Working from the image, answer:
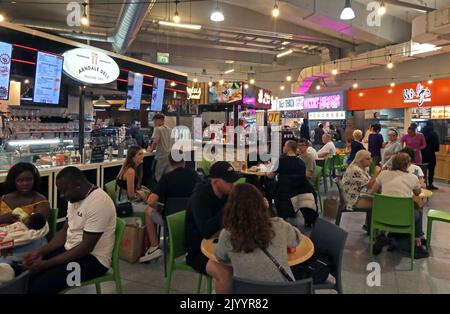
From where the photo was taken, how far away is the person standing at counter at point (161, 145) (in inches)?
252

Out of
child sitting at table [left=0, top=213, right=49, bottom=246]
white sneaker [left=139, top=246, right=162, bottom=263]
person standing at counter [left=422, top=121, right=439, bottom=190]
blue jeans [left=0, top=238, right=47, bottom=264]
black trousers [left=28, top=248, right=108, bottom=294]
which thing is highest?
person standing at counter [left=422, top=121, right=439, bottom=190]

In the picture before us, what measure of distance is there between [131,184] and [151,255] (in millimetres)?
1093

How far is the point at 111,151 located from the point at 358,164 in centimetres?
406

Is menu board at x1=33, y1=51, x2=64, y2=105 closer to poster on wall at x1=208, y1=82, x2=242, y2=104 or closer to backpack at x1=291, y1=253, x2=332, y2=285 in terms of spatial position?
backpack at x1=291, y1=253, x2=332, y2=285

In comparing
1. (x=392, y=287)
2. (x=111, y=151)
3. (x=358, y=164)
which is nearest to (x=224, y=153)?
(x=111, y=151)

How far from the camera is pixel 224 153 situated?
29.5 ft

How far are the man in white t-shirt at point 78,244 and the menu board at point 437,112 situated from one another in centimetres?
1097

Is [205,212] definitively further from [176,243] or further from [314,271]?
[314,271]

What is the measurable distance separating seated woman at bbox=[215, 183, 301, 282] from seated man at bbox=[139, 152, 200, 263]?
165 centimetres

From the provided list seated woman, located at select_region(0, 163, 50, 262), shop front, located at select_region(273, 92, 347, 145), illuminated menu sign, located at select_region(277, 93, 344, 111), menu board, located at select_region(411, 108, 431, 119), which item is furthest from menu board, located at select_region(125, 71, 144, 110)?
illuminated menu sign, located at select_region(277, 93, 344, 111)

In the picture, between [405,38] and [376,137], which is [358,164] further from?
[405,38]

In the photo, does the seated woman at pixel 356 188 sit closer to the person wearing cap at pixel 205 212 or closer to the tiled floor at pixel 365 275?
the tiled floor at pixel 365 275

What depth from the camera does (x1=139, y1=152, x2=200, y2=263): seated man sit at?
374 centimetres
